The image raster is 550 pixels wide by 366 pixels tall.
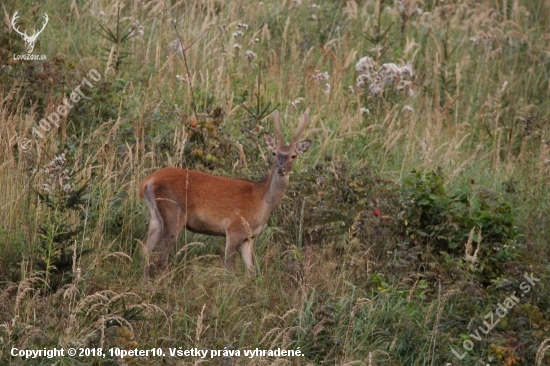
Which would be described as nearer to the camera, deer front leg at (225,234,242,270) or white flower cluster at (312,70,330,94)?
deer front leg at (225,234,242,270)

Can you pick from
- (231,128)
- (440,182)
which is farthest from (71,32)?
(440,182)

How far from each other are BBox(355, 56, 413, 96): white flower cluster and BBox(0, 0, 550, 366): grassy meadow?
0.03 m

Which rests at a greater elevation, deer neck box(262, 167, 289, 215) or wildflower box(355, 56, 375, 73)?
wildflower box(355, 56, 375, 73)

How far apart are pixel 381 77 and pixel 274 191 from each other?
3499 mm

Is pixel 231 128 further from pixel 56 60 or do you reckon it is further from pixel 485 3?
pixel 485 3

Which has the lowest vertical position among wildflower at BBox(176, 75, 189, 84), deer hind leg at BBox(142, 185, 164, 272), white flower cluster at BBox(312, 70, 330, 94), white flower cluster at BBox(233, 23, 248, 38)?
deer hind leg at BBox(142, 185, 164, 272)

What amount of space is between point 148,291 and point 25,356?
125 cm

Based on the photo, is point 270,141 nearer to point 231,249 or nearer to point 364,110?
point 231,249

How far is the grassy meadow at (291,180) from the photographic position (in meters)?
7.53

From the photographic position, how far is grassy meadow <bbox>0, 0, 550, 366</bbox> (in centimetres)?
753

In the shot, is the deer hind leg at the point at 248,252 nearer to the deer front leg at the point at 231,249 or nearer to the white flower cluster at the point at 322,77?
the deer front leg at the point at 231,249

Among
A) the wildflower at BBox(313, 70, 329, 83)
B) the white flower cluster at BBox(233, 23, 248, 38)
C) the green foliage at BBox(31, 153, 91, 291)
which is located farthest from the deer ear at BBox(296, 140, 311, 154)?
the white flower cluster at BBox(233, 23, 248, 38)

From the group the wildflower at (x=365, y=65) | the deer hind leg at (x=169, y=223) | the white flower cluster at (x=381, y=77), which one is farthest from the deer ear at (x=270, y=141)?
the wildflower at (x=365, y=65)

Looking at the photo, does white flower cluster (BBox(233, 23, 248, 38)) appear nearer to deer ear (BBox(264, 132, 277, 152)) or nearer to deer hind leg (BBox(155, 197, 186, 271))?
deer ear (BBox(264, 132, 277, 152))
